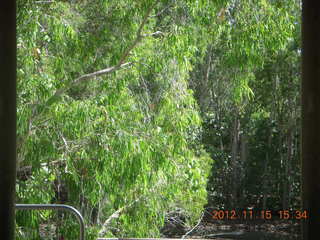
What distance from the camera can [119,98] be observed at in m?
5.14

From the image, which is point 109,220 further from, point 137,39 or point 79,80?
point 137,39

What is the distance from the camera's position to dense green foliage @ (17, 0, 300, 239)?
4.62 metres

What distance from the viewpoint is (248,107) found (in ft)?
32.4
